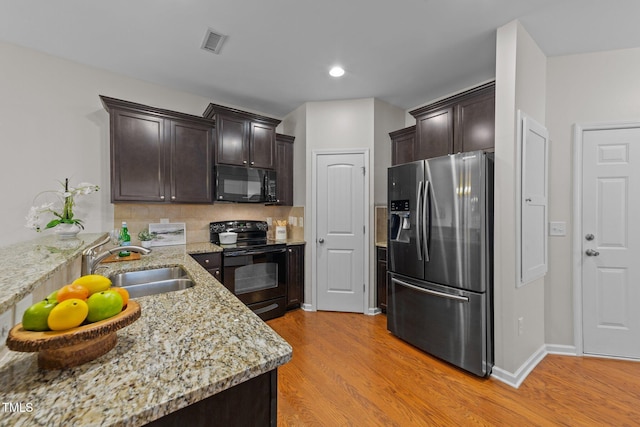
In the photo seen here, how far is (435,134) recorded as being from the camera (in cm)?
281

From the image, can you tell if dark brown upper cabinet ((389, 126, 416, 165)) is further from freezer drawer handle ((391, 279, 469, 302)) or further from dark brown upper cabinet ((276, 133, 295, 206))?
freezer drawer handle ((391, 279, 469, 302))

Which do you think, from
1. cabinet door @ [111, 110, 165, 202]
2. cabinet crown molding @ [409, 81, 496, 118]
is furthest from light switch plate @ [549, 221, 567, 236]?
cabinet door @ [111, 110, 165, 202]

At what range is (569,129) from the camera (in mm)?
2480

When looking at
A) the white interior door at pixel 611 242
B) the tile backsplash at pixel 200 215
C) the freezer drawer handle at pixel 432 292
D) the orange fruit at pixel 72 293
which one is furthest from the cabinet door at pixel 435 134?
the orange fruit at pixel 72 293

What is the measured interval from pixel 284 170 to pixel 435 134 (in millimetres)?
1977

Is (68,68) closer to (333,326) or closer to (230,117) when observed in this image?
(230,117)

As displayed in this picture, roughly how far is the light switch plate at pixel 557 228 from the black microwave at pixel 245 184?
3.00m

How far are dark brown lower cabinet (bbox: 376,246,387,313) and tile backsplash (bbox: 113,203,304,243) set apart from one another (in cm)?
107

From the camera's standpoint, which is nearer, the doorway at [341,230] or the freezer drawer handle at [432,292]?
the freezer drawer handle at [432,292]

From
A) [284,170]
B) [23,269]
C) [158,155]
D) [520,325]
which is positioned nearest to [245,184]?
[284,170]

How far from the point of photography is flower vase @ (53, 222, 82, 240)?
6.47ft

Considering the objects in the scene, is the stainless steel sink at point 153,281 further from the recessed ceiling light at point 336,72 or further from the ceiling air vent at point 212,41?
the recessed ceiling light at point 336,72

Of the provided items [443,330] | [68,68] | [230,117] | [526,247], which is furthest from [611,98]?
[68,68]

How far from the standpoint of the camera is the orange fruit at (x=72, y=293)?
68cm
